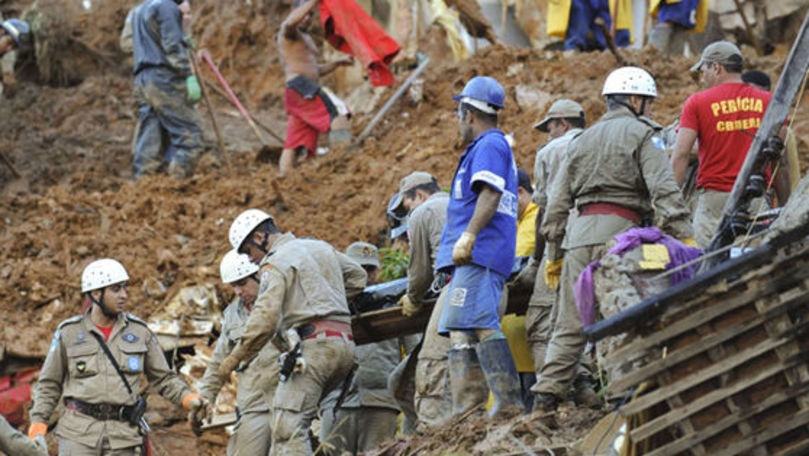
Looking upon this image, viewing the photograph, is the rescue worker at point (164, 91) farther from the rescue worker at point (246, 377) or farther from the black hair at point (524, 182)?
the black hair at point (524, 182)

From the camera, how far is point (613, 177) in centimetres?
841

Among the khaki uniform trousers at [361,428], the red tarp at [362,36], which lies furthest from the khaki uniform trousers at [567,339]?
the red tarp at [362,36]

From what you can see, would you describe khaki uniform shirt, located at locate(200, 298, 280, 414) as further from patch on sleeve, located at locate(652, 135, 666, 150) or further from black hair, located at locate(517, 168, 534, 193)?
patch on sleeve, located at locate(652, 135, 666, 150)

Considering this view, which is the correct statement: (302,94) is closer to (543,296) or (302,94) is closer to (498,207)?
(543,296)

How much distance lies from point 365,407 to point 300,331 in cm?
137

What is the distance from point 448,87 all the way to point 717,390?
1157cm

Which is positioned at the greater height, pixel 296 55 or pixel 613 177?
pixel 613 177

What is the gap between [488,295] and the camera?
870cm

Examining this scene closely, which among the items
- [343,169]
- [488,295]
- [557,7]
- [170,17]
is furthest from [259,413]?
[557,7]

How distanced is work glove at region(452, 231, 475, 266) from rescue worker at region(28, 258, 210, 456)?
3243mm

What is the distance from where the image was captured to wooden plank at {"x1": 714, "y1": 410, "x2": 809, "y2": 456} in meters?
6.50

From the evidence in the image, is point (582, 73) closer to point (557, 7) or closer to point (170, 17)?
point (557, 7)

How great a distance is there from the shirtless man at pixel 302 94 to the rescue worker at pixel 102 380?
18.1ft

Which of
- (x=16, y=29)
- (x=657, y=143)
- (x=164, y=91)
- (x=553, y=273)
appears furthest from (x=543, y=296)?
(x=16, y=29)
